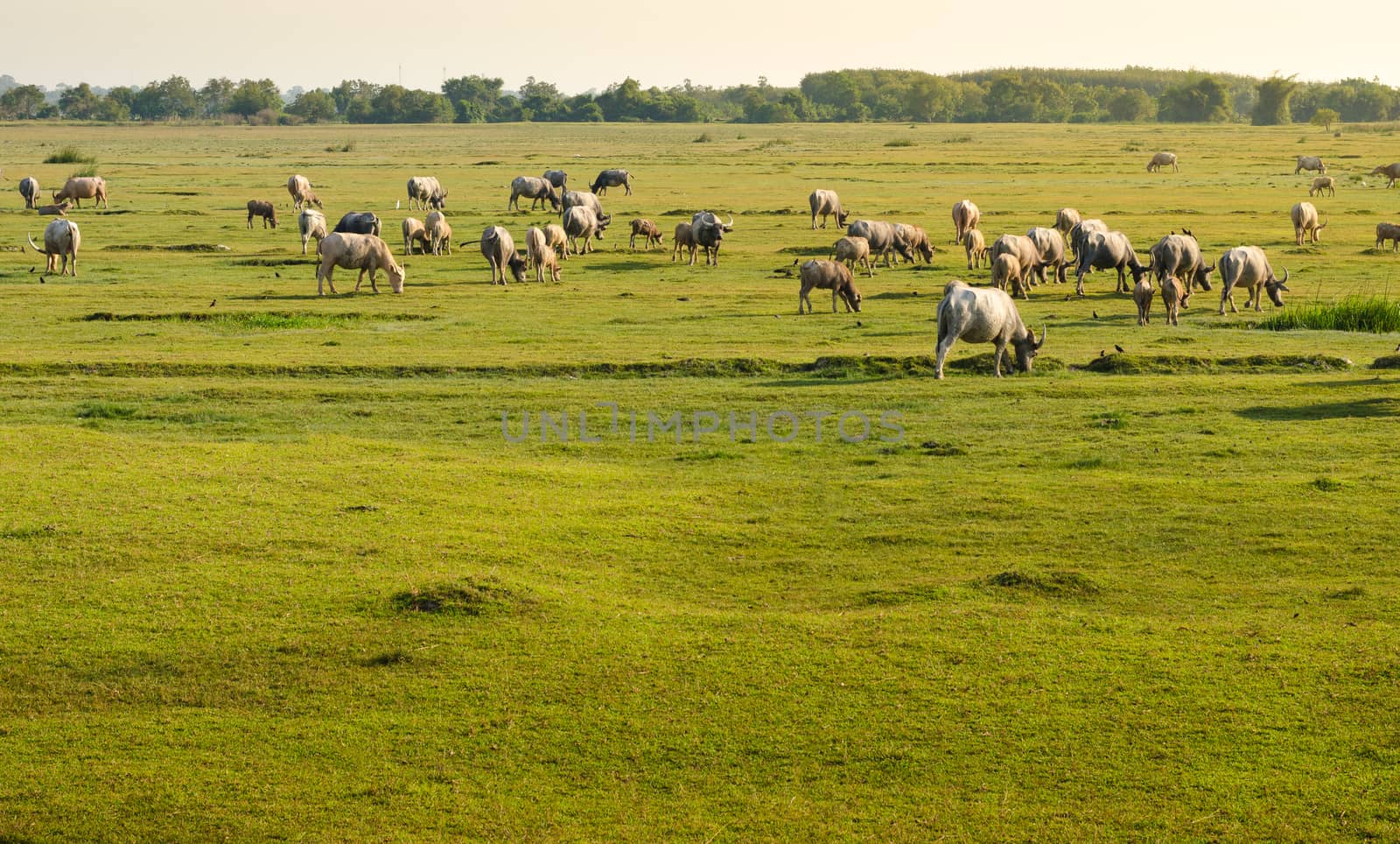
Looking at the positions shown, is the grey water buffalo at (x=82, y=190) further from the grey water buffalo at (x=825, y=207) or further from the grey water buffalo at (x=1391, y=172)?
the grey water buffalo at (x=1391, y=172)

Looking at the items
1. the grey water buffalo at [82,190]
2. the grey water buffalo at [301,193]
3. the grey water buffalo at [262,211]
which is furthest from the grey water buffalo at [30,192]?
the grey water buffalo at [262,211]

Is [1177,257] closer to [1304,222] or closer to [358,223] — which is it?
[1304,222]

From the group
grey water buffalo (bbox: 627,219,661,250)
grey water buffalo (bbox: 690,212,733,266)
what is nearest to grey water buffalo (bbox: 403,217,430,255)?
grey water buffalo (bbox: 627,219,661,250)

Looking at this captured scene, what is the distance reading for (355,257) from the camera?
86.6 feet

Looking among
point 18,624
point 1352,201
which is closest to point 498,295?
point 18,624

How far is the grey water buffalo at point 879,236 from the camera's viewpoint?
30656mm

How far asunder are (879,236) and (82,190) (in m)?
28.6

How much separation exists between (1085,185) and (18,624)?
51.8 metres

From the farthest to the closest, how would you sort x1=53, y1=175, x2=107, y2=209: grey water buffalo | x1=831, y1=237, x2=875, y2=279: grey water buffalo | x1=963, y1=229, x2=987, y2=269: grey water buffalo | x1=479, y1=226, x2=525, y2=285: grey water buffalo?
x1=53, y1=175, x2=107, y2=209: grey water buffalo
x1=963, y1=229, x2=987, y2=269: grey water buffalo
x1=831, y1=237, x2=875, y2=279: grey water buffalo
x1=479, y1=226, x2=525, y2=285: grey water buffalo

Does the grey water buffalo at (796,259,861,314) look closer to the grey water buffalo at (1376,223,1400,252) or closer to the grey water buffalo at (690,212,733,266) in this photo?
the grey water buffalo at (690,212,733,266)

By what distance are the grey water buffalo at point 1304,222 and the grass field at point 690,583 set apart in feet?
41.5

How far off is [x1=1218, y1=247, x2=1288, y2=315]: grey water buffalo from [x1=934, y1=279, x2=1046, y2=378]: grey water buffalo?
714 cm

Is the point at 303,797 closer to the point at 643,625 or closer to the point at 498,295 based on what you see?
the point at 643,625

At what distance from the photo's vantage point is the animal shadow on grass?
15609mm
